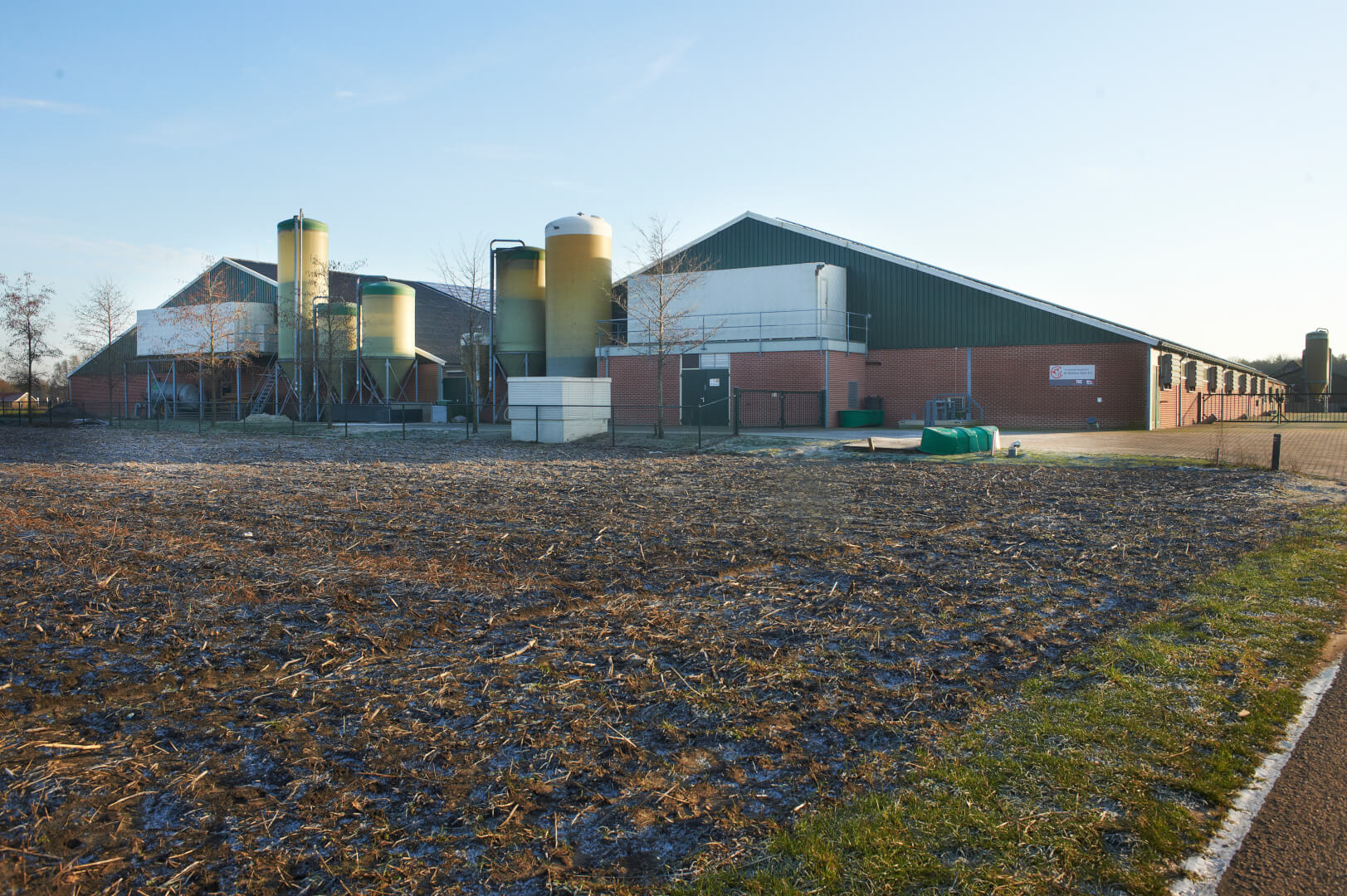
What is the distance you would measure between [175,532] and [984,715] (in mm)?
8005

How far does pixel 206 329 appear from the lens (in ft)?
136

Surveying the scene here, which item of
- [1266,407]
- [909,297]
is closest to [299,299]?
[909,297]

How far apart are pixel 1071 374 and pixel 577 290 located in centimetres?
1740

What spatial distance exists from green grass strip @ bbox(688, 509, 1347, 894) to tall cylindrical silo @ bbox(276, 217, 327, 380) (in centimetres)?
3987

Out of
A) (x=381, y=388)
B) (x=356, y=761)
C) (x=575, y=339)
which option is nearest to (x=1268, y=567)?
(x=356, y=761)

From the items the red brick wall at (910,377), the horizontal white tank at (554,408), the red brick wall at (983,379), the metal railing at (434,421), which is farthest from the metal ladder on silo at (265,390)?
the red brick wall at (910,377)

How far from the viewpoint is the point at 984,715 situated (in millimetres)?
4320

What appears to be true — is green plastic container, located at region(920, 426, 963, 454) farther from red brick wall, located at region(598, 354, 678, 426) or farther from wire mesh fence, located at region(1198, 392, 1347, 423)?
wire mesh fence, located at region(1198, 392, 1347, 423)

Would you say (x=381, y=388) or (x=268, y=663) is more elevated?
(x=381, y=388)

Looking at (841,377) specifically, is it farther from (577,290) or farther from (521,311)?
(521,311)

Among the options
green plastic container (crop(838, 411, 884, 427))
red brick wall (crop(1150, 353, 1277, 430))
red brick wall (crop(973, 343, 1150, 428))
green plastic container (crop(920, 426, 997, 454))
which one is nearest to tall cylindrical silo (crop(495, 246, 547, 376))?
green plastic container (crop(838, 411, 884, 427))

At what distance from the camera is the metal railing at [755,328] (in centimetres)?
3102

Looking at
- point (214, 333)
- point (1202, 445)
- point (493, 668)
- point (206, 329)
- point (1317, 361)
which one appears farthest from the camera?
point (1317, 361)

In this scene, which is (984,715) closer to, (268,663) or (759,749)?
(759,749)
